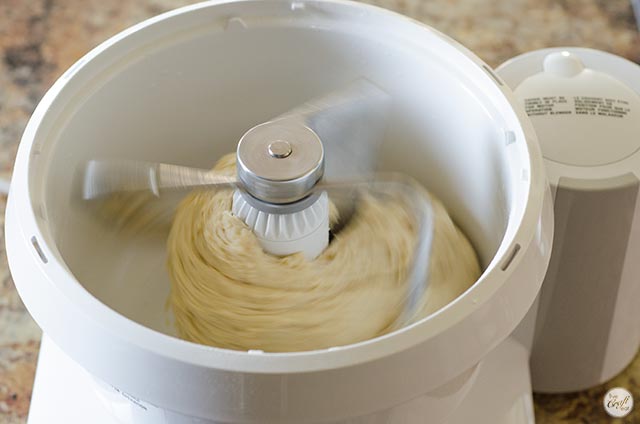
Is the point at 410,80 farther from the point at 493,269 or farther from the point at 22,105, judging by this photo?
the point at 22,105

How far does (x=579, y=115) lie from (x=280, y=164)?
8.2 inches

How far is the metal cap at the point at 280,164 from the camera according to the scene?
448 millimetres

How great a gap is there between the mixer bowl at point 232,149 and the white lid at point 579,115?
0.18 feet

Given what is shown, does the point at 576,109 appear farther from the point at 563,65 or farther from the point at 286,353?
the point at 286,353

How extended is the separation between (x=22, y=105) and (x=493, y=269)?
58 cm

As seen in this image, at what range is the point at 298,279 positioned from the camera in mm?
476

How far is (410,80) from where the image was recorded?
554 millimetres

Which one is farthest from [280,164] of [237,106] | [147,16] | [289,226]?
[147,16]

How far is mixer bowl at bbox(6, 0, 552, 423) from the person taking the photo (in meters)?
0.39

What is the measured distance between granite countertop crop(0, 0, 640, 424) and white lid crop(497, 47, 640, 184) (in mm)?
280

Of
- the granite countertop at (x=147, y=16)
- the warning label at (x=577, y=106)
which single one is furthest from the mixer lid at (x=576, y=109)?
the granite countertop at (x=147, y=16)

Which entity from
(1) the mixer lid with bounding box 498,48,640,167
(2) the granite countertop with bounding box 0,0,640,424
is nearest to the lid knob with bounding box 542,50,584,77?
(1) the mixer lid with bounding box 498,48,640,167

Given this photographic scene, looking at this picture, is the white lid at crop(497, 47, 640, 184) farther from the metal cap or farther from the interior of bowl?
the metal cap

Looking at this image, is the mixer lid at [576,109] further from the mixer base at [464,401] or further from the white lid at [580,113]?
the mixer base at [464,401]
